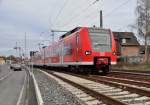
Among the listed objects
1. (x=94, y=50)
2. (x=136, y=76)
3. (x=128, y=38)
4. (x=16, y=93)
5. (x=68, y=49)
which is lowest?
(x=16, y=93)

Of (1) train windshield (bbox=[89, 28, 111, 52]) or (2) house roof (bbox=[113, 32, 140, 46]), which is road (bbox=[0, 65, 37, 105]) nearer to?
(1) train windshield (bbox=[89, 28, 111, 52])

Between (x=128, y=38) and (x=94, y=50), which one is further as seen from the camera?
(x=128, y=38)

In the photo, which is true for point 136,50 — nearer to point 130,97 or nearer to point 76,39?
point 76,39

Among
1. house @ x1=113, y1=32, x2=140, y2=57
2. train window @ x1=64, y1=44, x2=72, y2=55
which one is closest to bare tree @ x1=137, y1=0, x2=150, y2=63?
house @ x1=113, y1=32, x2=140, y2=57

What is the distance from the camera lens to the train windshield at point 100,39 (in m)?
27.8

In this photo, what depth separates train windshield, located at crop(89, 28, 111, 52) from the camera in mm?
27833

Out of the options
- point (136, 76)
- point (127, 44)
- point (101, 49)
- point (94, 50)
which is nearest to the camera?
point (136, 76)

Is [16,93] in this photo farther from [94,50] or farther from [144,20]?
[144,20]

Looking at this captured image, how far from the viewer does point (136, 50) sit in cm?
10462

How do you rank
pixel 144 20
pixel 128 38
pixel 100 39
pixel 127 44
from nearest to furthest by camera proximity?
1. pixel 100 39
2. pixel 144 20
3. pixel 127 44
4. pixel 128 38

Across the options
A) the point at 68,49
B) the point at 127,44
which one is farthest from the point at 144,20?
the point at 68,49

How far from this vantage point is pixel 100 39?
92.5ft

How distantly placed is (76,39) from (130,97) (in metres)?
15.9

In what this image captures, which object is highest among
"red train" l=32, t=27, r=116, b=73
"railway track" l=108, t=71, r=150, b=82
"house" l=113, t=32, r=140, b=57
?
"house" l=113, t=32, r=140, b=57
